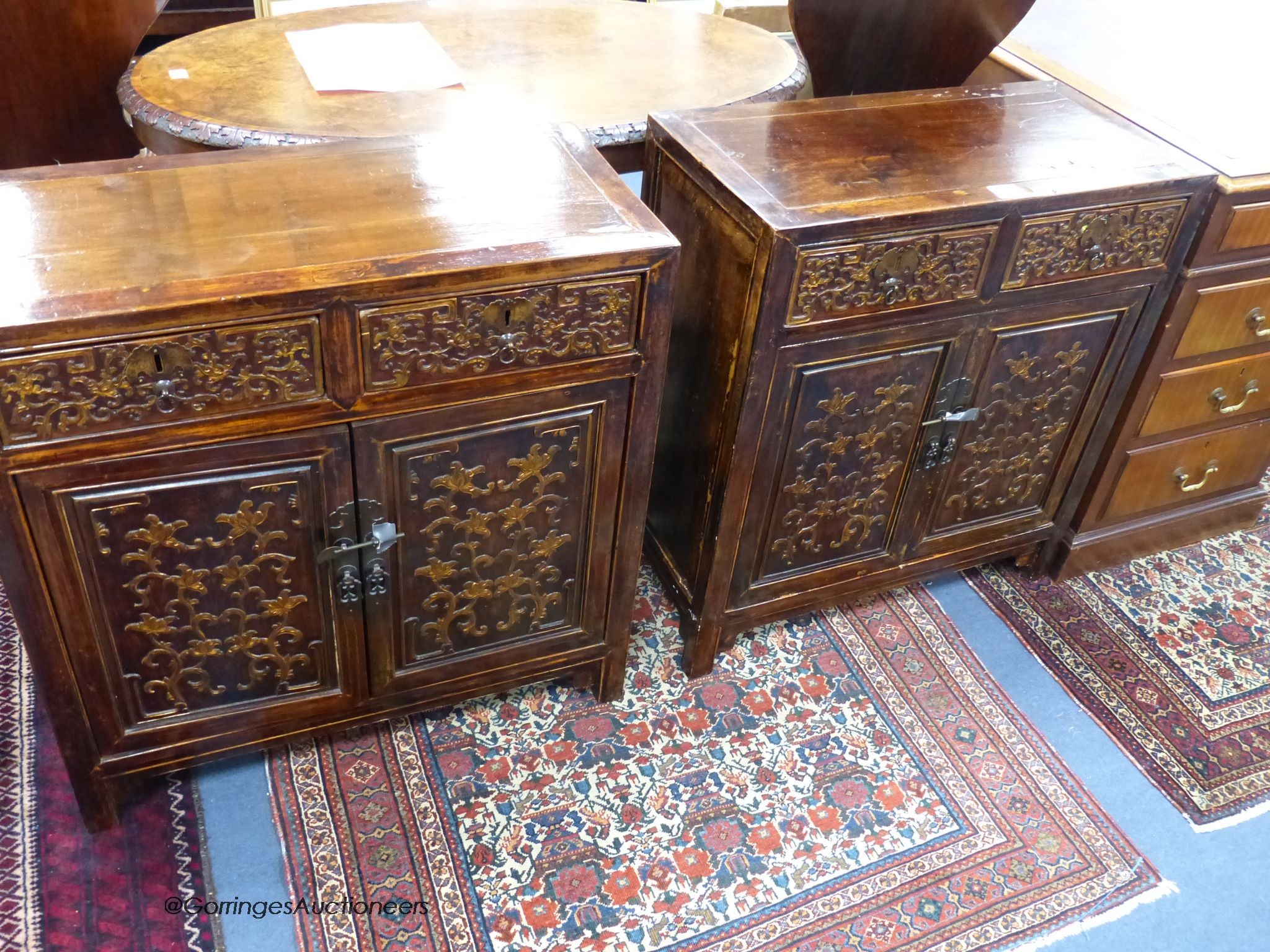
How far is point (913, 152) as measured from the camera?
1.56 metres

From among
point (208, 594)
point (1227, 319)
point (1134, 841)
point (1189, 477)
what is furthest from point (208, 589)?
point (1189, 477)

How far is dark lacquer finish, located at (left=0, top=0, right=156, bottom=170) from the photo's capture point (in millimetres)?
1827

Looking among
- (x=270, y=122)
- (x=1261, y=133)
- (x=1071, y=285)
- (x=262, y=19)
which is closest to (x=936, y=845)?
(x=1071, y=285)

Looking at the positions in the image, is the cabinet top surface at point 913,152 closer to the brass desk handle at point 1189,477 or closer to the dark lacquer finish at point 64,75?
the brass desk handle at point 1189,477

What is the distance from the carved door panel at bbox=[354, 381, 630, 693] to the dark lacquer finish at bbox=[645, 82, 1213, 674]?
23cm

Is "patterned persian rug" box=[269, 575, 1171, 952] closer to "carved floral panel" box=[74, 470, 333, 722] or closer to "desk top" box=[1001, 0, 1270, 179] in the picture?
"carved floral panel" box=[74, 470, 333, 722]

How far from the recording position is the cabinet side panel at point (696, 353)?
4.82ft

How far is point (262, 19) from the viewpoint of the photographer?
2.10 m

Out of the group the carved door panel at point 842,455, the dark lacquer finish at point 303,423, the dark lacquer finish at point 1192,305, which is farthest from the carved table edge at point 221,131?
the dark lacquer finish at point 1192,305

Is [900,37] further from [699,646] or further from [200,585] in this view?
[200,585]

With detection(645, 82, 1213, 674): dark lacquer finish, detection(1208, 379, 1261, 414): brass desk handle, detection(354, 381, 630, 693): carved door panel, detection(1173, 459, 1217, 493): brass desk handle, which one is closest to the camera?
Result: detection(354, 381, 630, 693): carved door panel

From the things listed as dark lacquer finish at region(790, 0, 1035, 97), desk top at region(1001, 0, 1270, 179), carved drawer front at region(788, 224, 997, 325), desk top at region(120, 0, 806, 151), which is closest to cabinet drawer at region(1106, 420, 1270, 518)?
desk top at region(1001, 0, 1270, 179)

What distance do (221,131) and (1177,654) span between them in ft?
6.48

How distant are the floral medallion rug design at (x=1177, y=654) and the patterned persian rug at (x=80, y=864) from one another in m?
1.53
